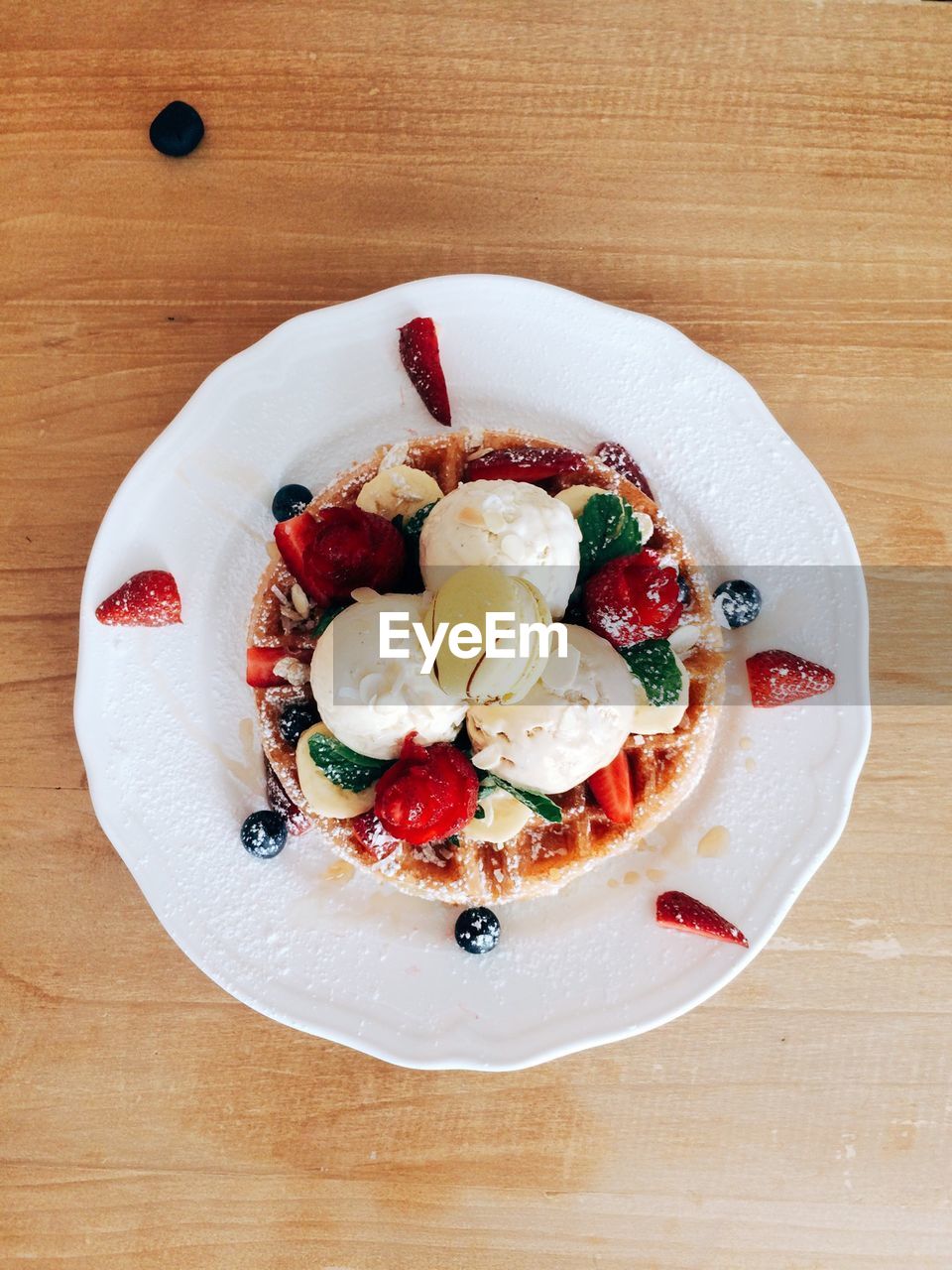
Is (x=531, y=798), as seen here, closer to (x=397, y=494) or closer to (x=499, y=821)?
(x=499, y=821)

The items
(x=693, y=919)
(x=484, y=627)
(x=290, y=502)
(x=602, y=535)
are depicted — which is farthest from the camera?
(x=290, y=502)

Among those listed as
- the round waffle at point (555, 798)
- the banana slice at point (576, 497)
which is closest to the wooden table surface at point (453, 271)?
the round waffle at point (555, 798)

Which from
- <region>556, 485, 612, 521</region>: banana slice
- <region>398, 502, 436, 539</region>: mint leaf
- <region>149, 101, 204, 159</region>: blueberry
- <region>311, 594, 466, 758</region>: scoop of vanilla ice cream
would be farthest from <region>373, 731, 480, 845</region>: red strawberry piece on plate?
<region>149, 101, 204, 159</region>: blueberry

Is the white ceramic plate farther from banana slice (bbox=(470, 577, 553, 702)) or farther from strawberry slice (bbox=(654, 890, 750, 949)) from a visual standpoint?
banana slice (bbox=(470, 577, 553, 702))

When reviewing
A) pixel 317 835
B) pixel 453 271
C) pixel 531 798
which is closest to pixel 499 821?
pixel 531 798

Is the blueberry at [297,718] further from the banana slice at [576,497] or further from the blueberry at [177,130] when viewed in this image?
the blueberry at [177,130]

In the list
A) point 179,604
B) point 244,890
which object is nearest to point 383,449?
point 179,604
